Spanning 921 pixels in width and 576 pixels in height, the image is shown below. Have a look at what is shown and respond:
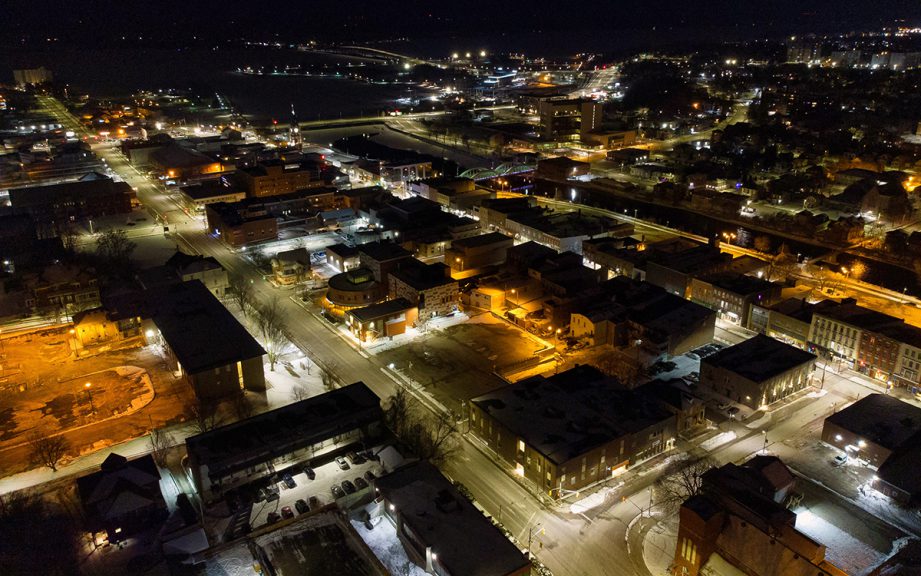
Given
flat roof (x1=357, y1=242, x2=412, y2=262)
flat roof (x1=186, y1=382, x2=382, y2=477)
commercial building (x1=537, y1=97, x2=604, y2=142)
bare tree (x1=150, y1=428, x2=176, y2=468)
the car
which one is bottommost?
bare tree (x1=150, y1=428, x2=176, y2=468)

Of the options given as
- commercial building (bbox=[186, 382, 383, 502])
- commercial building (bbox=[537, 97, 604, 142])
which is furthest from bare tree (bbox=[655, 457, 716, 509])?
commercial building (bbox=[537, 97, 604, 142])

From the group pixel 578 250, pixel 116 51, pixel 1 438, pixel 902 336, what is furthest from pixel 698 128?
pixel 116 51

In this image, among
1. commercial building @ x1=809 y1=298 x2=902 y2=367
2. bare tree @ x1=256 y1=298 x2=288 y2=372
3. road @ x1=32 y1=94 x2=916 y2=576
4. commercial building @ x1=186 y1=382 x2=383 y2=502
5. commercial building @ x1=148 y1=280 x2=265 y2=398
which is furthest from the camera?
bare tree @ x1=256 y1=298 x2=288 y2=372

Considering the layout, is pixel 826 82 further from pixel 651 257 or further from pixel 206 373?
pixel 206 373

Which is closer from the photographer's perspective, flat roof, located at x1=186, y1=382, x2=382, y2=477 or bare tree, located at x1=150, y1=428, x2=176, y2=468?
flat roof, located at x1=186, y1=382, x2=382, y2=477

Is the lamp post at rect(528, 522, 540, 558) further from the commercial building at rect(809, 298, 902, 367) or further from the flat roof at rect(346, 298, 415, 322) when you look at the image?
the commercial building at rect(809, 298, 902, 367)

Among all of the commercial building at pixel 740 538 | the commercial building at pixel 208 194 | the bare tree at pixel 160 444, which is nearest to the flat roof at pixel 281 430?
the bare tree at pixel 160 444

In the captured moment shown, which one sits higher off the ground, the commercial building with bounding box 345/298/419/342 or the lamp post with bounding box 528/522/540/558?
the commercial building with bounding box 345/298/419/342
